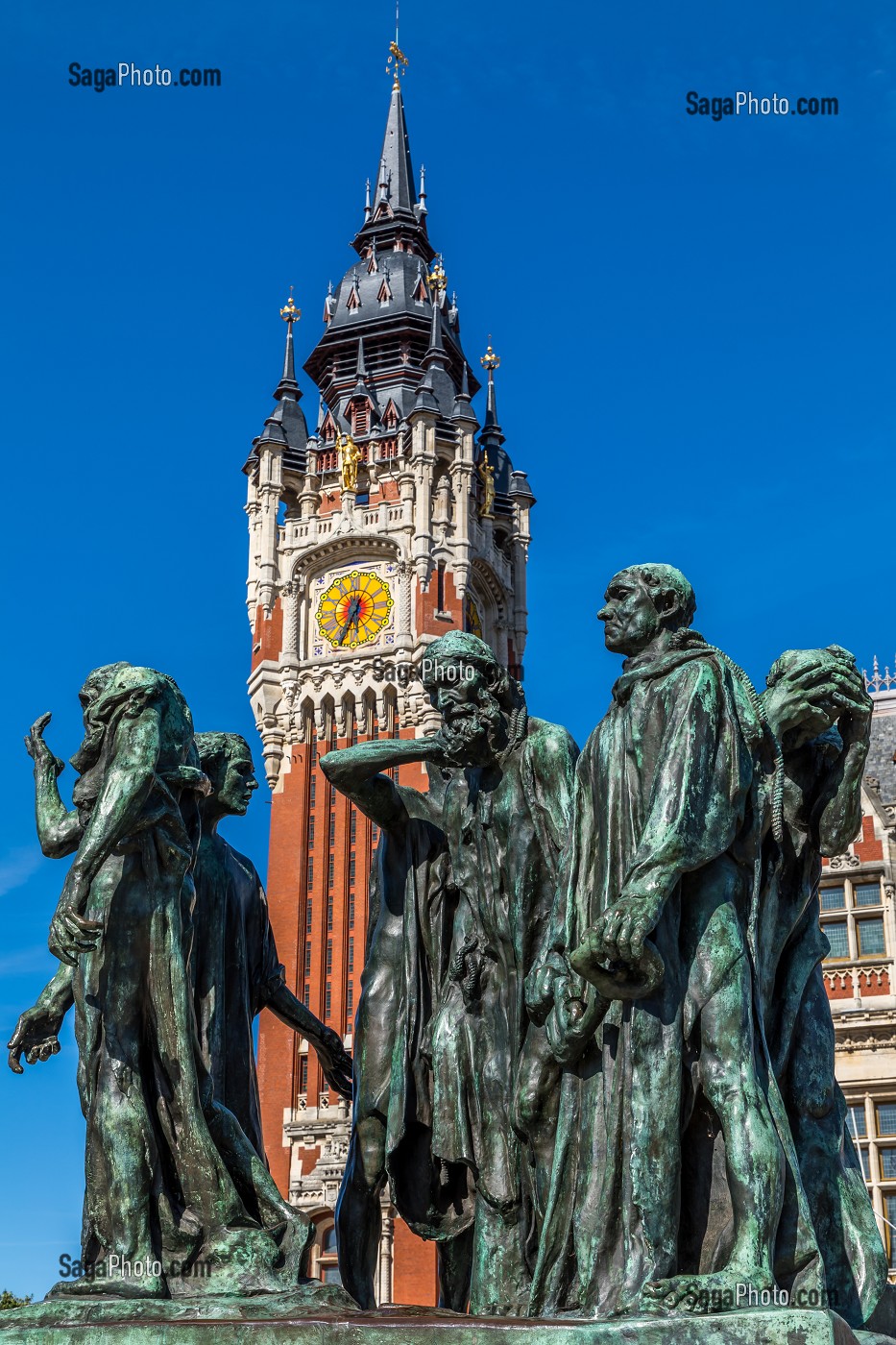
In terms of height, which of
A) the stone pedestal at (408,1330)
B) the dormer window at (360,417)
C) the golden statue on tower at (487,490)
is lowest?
the stone pedestal at (408,1330)

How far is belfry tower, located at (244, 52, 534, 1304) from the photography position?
69062 mm

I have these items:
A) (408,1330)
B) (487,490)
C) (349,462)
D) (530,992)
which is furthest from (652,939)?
(487,490)

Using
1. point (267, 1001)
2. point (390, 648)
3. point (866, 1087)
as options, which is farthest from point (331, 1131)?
point (267, 1001)

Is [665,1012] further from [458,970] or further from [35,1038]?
[35,1038]

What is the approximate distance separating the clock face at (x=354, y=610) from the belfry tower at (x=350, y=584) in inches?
2.1

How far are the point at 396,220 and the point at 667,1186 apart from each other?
267 ft

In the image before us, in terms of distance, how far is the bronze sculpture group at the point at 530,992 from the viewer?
6148 mm

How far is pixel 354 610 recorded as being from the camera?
7381cm

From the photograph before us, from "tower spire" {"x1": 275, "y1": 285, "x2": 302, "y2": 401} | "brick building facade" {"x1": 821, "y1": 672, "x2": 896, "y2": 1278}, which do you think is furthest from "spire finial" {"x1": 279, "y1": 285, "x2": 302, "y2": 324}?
"brick building facade" {"x1": 821, "y1": 672, "x2": 896, "y2": 1278}

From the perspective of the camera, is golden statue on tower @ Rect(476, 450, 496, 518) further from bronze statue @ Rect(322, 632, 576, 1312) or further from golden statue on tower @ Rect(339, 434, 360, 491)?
bronze statue @ Rect(322, 632, 576, 1312)

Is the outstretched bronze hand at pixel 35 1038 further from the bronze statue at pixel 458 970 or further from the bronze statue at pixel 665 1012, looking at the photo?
the bronze statue at pixel 665 1012

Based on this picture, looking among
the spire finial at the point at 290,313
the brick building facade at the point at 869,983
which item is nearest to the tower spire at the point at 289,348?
the spire finial at the point at 290,313

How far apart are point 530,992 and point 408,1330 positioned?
5.71ft

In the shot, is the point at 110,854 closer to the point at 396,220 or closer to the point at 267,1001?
the point at 267,1001
